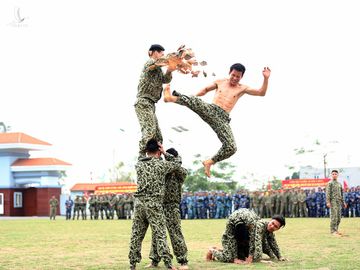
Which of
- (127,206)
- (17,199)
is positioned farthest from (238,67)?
(17,199)

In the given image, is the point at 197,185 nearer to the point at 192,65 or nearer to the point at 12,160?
the point at 12,160

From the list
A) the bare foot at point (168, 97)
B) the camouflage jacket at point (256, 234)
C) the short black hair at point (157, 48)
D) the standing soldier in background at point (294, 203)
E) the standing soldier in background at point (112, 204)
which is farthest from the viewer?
the standing soldier in background at point (112, 204)

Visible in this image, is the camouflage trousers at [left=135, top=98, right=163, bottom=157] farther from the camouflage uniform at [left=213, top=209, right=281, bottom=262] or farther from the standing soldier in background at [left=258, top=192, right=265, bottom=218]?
the standing soldier in background at [left=258, top=192, right=265, bottom=218]

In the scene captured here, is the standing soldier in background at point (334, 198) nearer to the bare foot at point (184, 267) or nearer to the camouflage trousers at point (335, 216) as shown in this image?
the camouflage trousers at point (335, 216)

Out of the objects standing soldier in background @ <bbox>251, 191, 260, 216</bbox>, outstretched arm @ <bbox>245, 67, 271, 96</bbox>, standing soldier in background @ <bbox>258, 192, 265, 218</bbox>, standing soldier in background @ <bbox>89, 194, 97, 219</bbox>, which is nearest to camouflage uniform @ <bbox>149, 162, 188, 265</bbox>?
outstretched arm @ <bbox>245, 67, 271, 96</bbox>

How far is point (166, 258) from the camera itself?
9.67m

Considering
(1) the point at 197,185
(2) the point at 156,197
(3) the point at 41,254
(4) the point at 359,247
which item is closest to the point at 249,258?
(2) the point at 156,197

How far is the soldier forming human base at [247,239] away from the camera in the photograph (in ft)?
35.7

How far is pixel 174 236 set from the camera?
407 inches

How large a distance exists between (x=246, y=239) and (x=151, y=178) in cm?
253

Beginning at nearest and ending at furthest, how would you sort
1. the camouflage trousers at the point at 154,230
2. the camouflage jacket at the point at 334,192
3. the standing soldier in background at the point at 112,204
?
the camouflage trousers at the point at 154,230, the camouflage jacket at the point at 334,192, the standing soldier in background at the point at 112,204

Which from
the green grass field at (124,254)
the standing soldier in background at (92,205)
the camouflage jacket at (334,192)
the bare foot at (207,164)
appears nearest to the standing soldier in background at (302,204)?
the standing soldier in background at (92,205)

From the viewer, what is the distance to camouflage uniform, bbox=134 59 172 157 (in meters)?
9.99

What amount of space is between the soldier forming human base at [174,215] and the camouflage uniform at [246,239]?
1.07m
